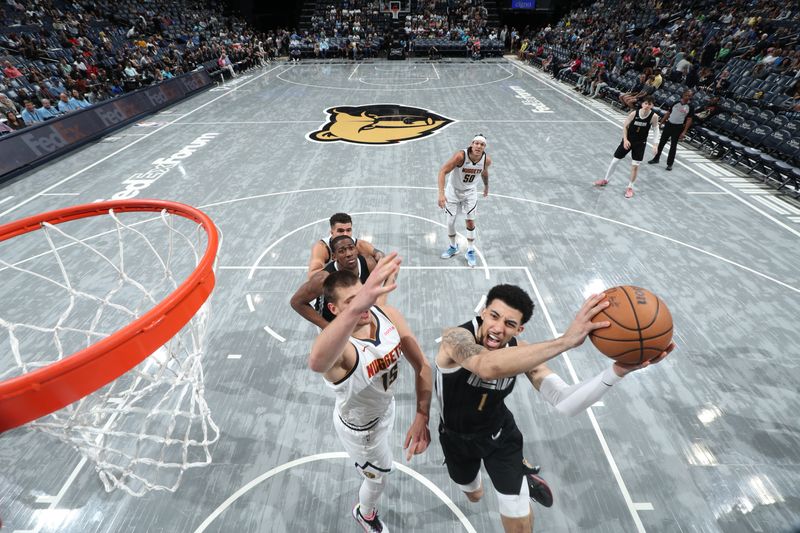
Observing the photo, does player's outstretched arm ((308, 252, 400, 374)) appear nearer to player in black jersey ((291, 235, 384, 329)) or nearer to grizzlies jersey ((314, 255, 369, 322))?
player in black jersey ((291, 235, 384, 329))

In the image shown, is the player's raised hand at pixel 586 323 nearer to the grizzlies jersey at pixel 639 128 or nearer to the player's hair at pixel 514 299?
the player's hair at pixel 514 299

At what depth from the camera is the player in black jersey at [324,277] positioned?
3.17m

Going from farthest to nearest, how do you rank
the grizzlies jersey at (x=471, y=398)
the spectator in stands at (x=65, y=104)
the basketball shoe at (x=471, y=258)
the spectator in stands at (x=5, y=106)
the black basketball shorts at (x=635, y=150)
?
1. the spectator in stands at (x=65, y=104)
2. the spectator in stands at (x=5, y=106)
3. the black basketball shorts at (x=635, y=150)
4. the basketball shoe at (x=471, y=258)
5. the grizzlies jersey at (x=471, y=398)

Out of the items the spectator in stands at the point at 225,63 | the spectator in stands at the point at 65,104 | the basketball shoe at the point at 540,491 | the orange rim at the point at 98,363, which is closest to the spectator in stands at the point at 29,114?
the spectator in stands at the point at 65,104

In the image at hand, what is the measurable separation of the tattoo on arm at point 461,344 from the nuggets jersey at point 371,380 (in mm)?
333

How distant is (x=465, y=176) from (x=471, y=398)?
3653 millimetres

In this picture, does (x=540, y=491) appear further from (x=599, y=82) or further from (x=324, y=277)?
(x=599, y=82)

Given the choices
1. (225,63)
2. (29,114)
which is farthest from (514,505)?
(225,63)

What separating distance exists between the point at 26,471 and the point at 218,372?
1.57 meters

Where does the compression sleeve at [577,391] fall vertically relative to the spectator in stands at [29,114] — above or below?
above

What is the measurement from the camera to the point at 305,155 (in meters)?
10.1

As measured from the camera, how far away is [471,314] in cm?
498

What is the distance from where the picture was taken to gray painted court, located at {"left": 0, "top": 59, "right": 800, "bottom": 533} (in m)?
3.14

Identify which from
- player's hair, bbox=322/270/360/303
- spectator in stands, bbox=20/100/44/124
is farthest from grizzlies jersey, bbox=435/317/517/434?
spectator in stands, bbox=20/100/44/124
